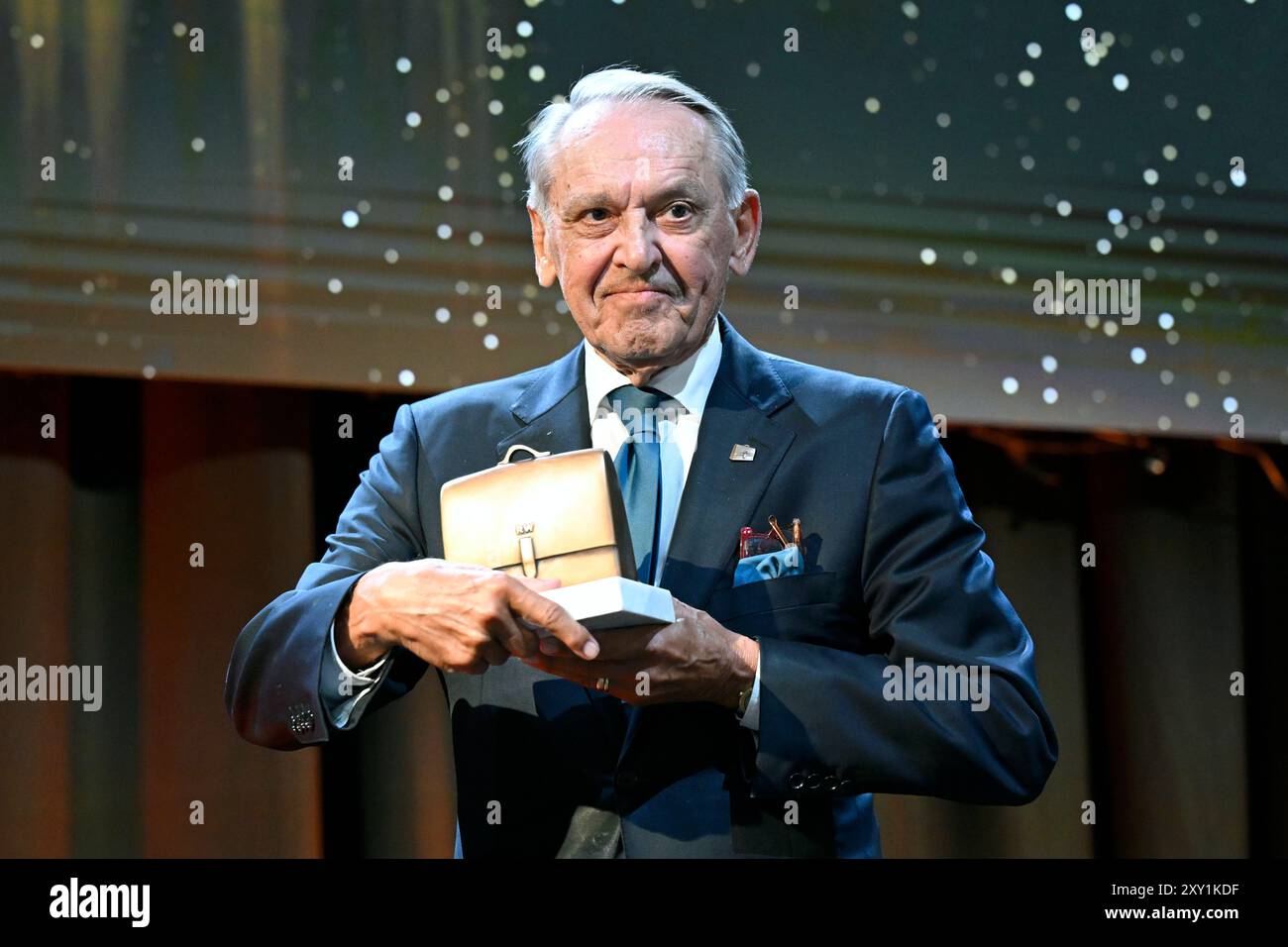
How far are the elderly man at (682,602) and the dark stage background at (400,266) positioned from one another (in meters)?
1.05

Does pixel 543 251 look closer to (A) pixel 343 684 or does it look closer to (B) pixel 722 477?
(B) pixel 722 477

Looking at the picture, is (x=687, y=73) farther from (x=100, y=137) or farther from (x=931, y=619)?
(x=931, y=619)

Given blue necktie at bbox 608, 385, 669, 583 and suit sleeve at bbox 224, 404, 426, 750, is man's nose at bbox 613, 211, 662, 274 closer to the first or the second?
blue necktie at bbox 608, 385, 669, 583

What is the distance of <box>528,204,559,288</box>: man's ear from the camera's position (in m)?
1.91

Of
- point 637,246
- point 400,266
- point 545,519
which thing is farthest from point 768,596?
point 400,266

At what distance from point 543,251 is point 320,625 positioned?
601mm

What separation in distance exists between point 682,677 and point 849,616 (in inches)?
11.8

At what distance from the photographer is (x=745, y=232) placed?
6.40ft

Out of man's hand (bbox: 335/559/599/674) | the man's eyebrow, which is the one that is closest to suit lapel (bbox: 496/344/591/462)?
the man's eyebrow

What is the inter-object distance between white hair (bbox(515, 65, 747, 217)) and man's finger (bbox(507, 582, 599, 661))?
636mm

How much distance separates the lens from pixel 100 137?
283cm

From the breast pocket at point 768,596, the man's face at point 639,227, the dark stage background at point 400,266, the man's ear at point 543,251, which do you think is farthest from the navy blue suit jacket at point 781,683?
the dark stage background at point 400,266

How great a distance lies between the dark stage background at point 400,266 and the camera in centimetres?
284
